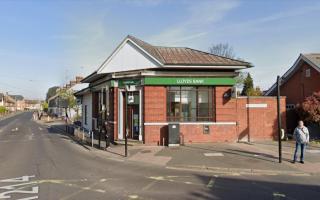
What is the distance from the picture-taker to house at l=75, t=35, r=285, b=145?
21.9 m

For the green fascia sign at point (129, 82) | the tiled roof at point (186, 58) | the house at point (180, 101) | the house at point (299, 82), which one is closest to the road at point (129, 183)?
the house at point (180, 101)

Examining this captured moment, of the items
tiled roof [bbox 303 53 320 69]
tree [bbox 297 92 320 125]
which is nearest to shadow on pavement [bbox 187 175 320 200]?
tree [bbox 297 92 320 125]

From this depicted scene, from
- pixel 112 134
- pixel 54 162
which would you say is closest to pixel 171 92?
pixel 112 134

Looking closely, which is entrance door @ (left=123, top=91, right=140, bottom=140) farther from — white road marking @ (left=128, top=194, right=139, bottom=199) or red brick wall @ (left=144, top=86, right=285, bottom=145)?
white road marking @ (left=128, top=194, right=139, bottom=199)

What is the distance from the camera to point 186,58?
76.0 ft

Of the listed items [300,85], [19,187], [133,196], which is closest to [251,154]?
[133,196]

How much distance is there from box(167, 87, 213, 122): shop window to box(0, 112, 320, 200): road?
6.77 meters

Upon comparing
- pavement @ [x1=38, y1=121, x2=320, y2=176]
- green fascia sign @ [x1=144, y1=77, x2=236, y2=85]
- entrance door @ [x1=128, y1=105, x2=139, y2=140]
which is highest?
green fascia sign @ [x1=144, y1=77, x2=236, y2=85]

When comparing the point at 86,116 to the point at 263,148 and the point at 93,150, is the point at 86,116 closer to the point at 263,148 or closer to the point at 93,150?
the point at 93,150

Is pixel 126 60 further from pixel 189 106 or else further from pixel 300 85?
pixel 300 85

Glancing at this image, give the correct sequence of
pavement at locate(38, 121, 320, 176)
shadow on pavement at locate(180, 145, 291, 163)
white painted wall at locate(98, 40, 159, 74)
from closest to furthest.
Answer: pavement at locate(38, 121, 320, 176) < shadow on pavement at locate(180, 145, 291, 163) < white painted wall at locate(98, 40, 159, 74)

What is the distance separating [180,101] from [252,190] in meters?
12.1

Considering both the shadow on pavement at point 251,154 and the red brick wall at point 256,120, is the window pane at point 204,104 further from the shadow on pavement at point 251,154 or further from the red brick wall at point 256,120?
the shadow on pavement at point 251,154

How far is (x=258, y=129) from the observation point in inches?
909
